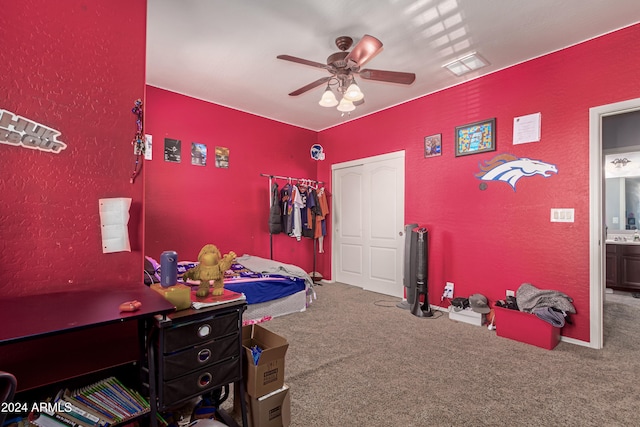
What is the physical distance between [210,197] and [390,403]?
339 cm

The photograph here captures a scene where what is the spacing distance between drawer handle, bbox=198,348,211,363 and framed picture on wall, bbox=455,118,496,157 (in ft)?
11.0

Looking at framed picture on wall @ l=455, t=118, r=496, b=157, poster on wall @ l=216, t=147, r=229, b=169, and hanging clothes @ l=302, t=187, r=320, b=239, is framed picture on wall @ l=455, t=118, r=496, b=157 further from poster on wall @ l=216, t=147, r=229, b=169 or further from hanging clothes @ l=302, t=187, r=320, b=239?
poster on wall @ l=216, t=147, r=229, b=169

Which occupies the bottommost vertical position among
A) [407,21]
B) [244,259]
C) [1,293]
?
[244,259]

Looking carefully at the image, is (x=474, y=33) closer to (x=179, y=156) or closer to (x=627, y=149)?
(x=627, y=149)

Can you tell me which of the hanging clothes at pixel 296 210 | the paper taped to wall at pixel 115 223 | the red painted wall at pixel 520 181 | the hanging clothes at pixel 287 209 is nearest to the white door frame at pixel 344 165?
the red painted wall at pixel 520 181

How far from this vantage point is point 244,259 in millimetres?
4246

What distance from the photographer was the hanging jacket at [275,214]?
183 inches

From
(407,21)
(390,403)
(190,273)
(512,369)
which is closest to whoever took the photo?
(190,273)

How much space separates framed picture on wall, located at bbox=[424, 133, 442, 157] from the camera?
3807 mm

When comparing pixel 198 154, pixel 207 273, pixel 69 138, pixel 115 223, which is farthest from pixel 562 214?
pixel 198 154

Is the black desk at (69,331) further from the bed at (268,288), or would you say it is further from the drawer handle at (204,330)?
the bed at (268,288)

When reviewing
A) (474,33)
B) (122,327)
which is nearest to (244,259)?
(122,327)

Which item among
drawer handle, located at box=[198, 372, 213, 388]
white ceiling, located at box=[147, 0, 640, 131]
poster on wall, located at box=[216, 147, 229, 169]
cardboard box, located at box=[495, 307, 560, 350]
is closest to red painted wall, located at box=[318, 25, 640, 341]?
white ceiling, located at box=[147, 0, 640, 131]

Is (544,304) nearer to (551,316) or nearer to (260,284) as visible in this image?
(551,316)
